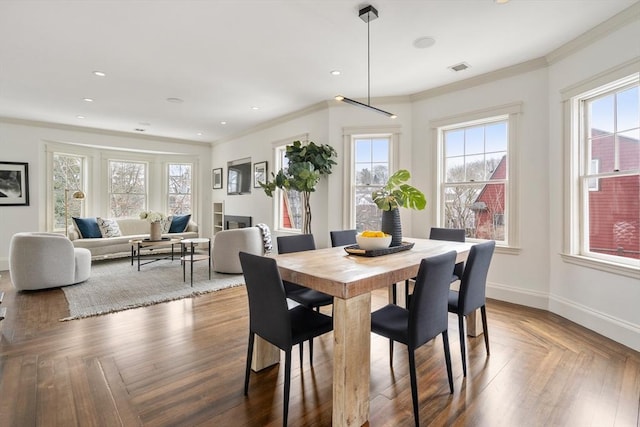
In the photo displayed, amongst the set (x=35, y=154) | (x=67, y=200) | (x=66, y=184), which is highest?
(x=35, y=154)

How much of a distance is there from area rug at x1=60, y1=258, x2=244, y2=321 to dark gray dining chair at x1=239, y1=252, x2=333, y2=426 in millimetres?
2425

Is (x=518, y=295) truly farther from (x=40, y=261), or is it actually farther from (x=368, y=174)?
(x=40, y=261)

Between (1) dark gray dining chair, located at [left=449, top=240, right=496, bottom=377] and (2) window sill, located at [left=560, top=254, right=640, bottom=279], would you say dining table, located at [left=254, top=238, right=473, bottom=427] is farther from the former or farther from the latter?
(2) window sill, located at [left=560, top=254, right=640, bottom=279]

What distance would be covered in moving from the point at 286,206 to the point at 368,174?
6.02ft

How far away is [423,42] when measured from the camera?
3.10 meters

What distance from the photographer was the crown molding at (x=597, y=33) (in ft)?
8.41

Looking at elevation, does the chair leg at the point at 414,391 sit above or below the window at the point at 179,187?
below

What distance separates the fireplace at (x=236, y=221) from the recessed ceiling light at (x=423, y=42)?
468cm

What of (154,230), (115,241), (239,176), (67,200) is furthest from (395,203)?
(67,200)

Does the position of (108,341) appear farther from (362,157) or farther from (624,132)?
(624,132)

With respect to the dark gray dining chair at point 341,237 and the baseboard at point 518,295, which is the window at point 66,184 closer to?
the dark gray dining chair at point 341,237

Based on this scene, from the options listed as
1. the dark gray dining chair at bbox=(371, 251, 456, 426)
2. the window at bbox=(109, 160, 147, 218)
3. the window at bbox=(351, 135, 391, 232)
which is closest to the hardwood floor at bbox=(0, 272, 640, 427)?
the dark gray dining chair at bbox=(371, 251, 456, 426)

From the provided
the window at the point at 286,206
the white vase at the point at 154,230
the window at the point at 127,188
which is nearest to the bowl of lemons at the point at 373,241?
the window at the point at 286,206

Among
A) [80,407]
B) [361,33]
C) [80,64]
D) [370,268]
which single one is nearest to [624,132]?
[361,33]
